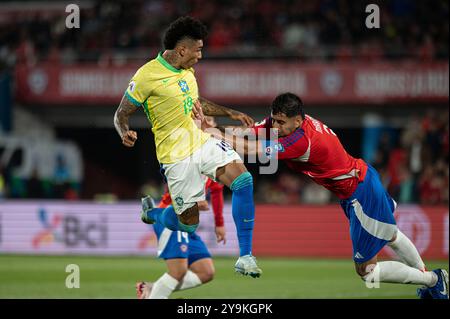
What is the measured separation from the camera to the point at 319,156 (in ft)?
26.1

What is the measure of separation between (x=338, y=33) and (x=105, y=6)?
23.6 feet

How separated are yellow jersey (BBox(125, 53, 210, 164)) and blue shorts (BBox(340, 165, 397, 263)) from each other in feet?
5.50

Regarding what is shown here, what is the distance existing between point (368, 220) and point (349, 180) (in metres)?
0.45

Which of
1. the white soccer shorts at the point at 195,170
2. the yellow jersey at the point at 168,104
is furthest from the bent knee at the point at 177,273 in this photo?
the yellow jersey at the point at 168,104

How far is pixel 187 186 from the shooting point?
26.1 feet

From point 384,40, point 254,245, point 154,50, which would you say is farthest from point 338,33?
point 254,245

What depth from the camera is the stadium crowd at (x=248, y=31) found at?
66.8 feet

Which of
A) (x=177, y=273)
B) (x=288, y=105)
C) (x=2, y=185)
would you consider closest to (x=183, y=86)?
(x=288, y=105)

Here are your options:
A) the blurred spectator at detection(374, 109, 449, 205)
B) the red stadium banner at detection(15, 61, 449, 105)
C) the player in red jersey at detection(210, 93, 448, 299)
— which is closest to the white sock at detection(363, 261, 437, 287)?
the player in red jersey at detection(210, 93, 448, 299)

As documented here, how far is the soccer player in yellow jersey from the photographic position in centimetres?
770

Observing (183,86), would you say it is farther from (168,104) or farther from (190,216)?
(190,216)

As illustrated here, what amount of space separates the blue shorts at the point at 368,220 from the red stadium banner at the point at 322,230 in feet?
25.3

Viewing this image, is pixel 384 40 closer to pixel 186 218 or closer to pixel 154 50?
pixel 154 50
